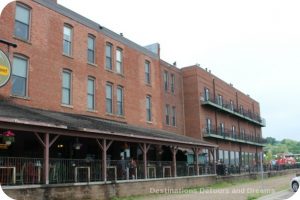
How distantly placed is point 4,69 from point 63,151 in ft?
Answer: 19.4

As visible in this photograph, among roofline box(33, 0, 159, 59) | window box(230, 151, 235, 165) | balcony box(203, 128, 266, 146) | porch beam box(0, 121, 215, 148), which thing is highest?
roofline box(33, 0, 159, 59)

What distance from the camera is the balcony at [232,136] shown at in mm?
43125

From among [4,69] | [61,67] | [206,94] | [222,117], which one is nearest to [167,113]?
[206,94]

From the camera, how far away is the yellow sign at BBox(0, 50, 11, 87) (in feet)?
61.5

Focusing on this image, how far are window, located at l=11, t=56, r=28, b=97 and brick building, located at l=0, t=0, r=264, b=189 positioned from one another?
50 millimetres

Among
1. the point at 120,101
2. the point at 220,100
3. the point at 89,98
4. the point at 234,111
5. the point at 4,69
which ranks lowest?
the point at 89,98

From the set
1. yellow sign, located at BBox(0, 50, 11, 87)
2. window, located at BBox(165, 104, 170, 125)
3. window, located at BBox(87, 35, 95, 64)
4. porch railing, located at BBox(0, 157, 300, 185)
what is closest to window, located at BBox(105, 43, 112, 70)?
window, located at BBox(87, 35, 95, 64)

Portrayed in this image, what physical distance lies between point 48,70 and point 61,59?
1.42 metres

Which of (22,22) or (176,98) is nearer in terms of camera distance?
(22,22)

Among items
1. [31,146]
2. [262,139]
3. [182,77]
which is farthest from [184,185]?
[262,139]

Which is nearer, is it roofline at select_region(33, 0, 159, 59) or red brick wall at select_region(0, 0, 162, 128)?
red brick wall at select_region(0, 0, 162, 128)

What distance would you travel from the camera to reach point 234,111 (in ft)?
174

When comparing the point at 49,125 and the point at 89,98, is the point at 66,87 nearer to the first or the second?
the point at 89,98

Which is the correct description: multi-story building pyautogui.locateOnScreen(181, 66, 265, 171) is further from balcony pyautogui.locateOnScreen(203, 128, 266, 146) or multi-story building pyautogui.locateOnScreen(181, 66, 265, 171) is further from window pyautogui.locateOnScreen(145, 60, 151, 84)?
window pyautogui.locateOnScreen(145, 60, 151, 84)
